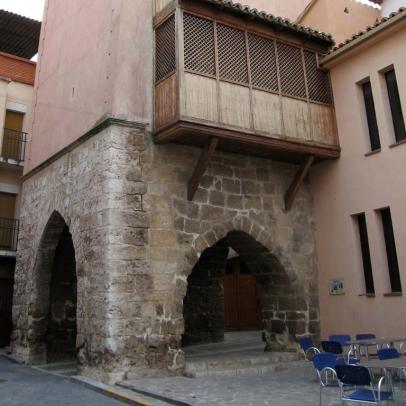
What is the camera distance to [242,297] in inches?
678

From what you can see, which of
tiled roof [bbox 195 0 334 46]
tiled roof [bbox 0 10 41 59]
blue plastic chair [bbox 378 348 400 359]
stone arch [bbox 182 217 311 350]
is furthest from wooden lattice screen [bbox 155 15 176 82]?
tiled roof [bbox 0 10 41 59]

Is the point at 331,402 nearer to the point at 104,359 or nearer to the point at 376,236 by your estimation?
the point at 104,359

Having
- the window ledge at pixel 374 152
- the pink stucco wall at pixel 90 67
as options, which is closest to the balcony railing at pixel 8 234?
the pink stucco wall at pixel 90 67

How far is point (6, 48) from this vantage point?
669 inches

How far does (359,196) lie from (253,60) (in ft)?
11.2

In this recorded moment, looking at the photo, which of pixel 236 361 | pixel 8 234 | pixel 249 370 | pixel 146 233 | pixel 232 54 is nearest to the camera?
pixel 146 233

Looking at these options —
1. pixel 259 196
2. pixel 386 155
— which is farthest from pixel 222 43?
pixel 386 155

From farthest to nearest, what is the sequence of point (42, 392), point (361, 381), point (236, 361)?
point (236, 361), point (42, 392), point (361, 381)

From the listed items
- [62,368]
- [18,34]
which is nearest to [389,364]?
[62,368]

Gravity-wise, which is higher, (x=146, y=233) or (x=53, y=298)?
(x=146, y=233)

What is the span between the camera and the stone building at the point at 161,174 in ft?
26.3

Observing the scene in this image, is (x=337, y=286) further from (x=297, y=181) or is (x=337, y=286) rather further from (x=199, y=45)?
(x=199, y=45)

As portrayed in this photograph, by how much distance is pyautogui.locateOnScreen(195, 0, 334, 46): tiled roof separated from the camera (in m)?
8.86

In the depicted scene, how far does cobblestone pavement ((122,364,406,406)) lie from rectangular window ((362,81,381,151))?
15.0 feet
